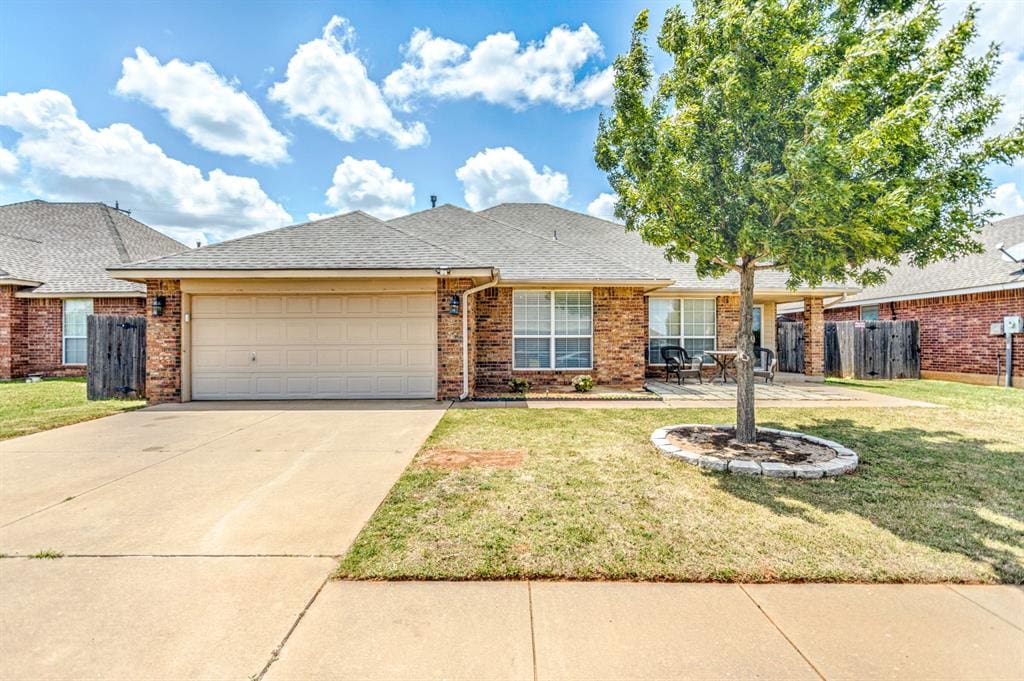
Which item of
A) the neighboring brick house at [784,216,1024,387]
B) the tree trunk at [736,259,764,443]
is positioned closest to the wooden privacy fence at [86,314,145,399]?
the tree trunk at [736,259,764,443]

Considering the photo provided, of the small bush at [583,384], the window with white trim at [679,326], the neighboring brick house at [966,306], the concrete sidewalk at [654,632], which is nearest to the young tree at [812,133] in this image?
the concrete sidewalk at [654,632]

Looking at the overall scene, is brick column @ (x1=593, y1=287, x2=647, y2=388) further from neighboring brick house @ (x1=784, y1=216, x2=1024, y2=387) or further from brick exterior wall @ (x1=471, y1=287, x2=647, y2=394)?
neighboring brick house @ (x1=784, y1=216, x2=1024, y2=387)

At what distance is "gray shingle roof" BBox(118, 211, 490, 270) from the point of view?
9539 mm

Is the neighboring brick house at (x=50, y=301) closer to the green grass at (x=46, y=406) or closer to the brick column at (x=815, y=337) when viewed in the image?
the green grass at (x=46, y=406)

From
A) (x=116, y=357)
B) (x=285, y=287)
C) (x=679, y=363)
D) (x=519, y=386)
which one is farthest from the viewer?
→ (x=679, y=363)

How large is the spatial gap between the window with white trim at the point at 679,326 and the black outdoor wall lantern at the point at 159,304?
484 inches

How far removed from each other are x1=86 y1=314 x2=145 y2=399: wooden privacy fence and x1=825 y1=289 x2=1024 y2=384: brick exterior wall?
22.7 metres

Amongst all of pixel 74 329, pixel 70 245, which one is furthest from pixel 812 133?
pixel 70 245

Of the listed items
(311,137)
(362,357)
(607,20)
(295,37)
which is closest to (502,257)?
(362,357)

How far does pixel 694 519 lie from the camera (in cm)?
369

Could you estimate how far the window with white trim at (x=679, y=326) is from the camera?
13391 mm

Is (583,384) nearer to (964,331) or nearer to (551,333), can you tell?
(551,333)

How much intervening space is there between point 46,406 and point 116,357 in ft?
5.18

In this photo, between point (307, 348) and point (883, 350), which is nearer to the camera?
point (307, 348)
